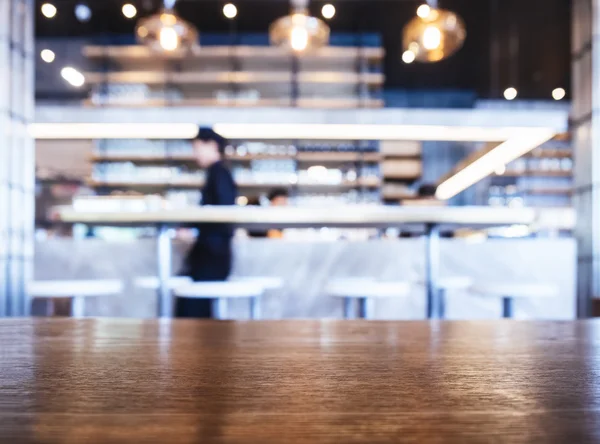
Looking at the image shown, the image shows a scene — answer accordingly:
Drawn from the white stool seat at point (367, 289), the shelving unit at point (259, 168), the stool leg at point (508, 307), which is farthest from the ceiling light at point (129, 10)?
the stool leg at point (508, 307)

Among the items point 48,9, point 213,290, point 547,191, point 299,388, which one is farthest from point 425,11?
point 547,191

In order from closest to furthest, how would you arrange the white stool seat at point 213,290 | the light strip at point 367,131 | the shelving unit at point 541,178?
the white stool seat at point 213,290, the light strip at point 367,131, the shelving unit at point 541,178

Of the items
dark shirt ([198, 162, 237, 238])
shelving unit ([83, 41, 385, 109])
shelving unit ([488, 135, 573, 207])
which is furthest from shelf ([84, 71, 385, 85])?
dark shirt ([198, 162, 237, 238])

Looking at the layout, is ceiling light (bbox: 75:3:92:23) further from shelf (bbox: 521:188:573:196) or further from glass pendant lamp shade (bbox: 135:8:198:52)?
shelf (bbox: 521:188:573:196)

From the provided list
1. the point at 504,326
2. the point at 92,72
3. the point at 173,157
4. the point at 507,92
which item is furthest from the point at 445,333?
the point at 507,92

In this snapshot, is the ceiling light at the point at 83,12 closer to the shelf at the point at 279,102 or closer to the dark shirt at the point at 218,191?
the shelf at the point at 279,102

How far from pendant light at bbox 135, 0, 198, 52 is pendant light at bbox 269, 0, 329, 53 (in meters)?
0.72

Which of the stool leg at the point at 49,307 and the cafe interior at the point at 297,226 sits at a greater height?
the cafe interior at the point at 297,226

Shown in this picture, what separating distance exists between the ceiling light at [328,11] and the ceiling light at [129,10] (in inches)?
83.8

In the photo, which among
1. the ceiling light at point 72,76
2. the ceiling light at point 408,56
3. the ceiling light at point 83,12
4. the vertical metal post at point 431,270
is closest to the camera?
the vertical metal post at point 431,270

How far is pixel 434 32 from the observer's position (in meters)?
3.51

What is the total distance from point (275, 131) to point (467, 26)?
3.21 metres

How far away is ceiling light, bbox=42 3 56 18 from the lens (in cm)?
500

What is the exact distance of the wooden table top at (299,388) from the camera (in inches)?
8.7
